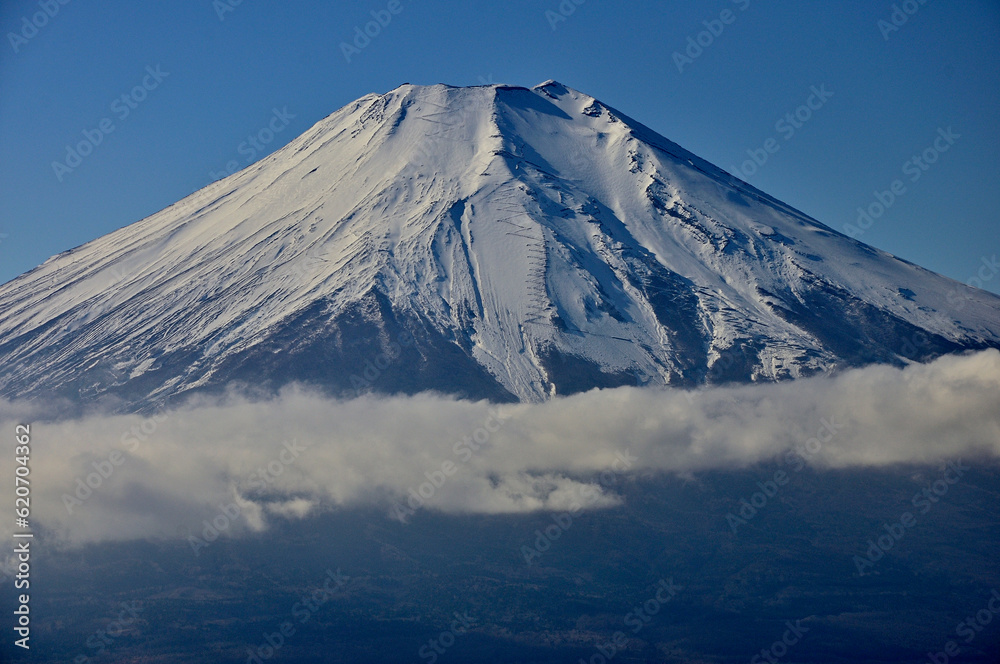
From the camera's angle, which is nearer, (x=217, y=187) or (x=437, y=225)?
(x=437, y=225)

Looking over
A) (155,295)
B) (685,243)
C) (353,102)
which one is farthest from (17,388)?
(685,243)

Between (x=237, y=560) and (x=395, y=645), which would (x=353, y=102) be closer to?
(x=237, y=560)

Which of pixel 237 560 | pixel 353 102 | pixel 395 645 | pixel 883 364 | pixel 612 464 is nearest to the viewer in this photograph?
pixel 395 645

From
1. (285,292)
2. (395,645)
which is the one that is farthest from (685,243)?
(395,645)

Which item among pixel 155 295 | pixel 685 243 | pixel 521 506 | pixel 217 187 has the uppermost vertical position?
pixel 217 187

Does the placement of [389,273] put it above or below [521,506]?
above

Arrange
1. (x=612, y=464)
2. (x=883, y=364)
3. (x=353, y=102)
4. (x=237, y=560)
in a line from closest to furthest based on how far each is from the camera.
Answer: (x=237, y=560) < (x=612, y=464) < (x=883, y=364) < (x=353, y=102)

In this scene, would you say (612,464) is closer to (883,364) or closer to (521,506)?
(521,506)
